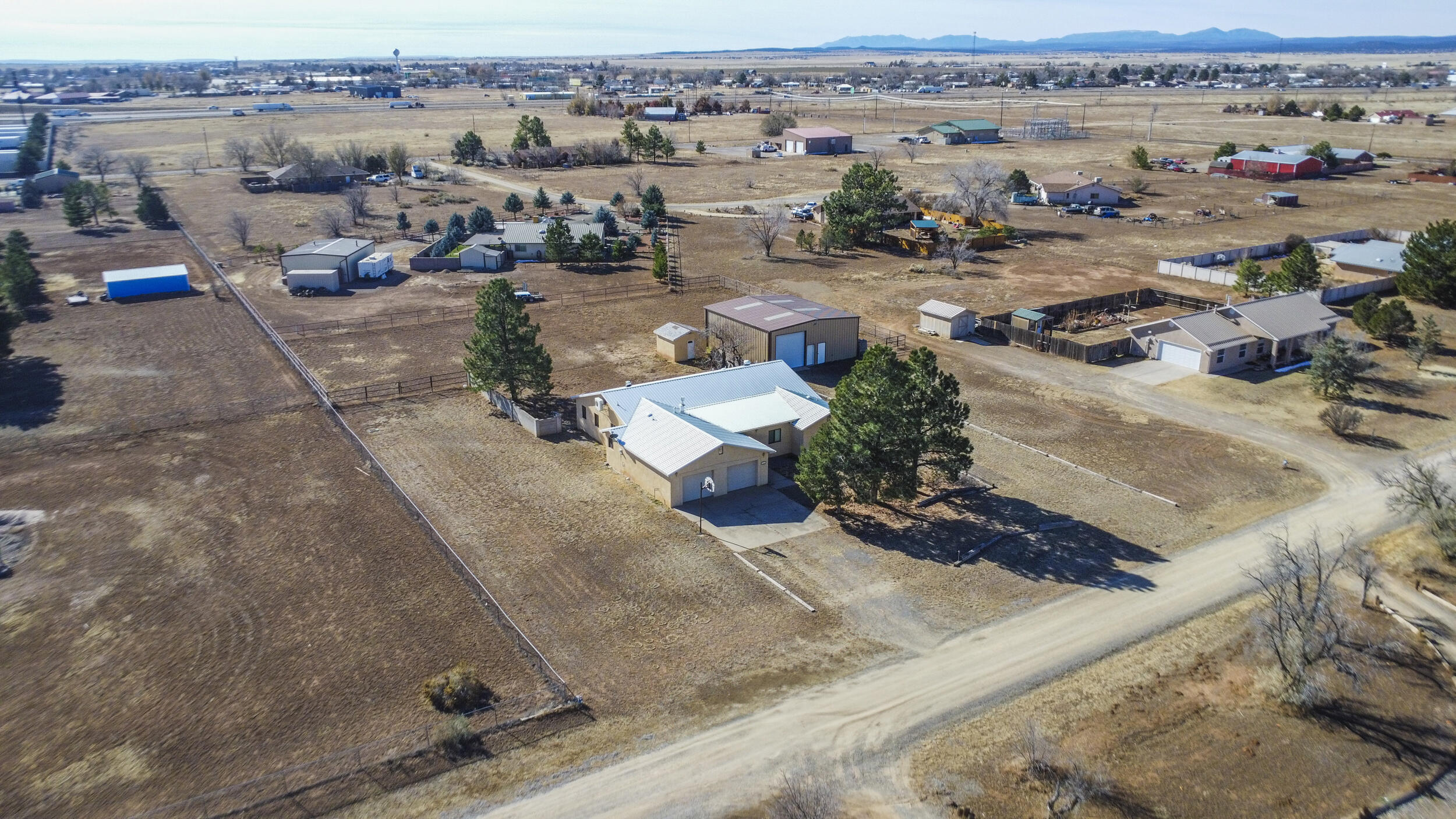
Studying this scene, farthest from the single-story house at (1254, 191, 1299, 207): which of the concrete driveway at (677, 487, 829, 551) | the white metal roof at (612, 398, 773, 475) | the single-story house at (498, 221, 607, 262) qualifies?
the concrete driveway at (677, 487, 829, 551)

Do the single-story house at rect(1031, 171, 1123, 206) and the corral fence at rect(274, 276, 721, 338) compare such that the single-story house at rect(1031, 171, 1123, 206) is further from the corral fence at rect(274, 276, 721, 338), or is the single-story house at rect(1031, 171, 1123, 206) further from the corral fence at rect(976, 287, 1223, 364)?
the corral fence at rect(274, 276, 721, 338)

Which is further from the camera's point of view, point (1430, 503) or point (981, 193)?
point (981, 193)

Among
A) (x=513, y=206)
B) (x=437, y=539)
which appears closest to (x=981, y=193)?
(x=513, y=206)

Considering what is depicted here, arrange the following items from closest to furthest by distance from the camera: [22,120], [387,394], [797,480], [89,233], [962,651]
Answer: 1. [962,651]
2. [797,480]
3. [387,394]
4. [89,233]
5. [22,120]

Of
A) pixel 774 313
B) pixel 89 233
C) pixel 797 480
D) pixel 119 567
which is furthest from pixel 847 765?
pixel 89 233

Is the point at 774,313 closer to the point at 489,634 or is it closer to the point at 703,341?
the point at 703,341

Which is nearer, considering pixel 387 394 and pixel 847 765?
pixel 847 765

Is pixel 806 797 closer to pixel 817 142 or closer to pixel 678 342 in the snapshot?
pixel 678 342

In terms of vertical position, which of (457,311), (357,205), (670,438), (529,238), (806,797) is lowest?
(806,797)
